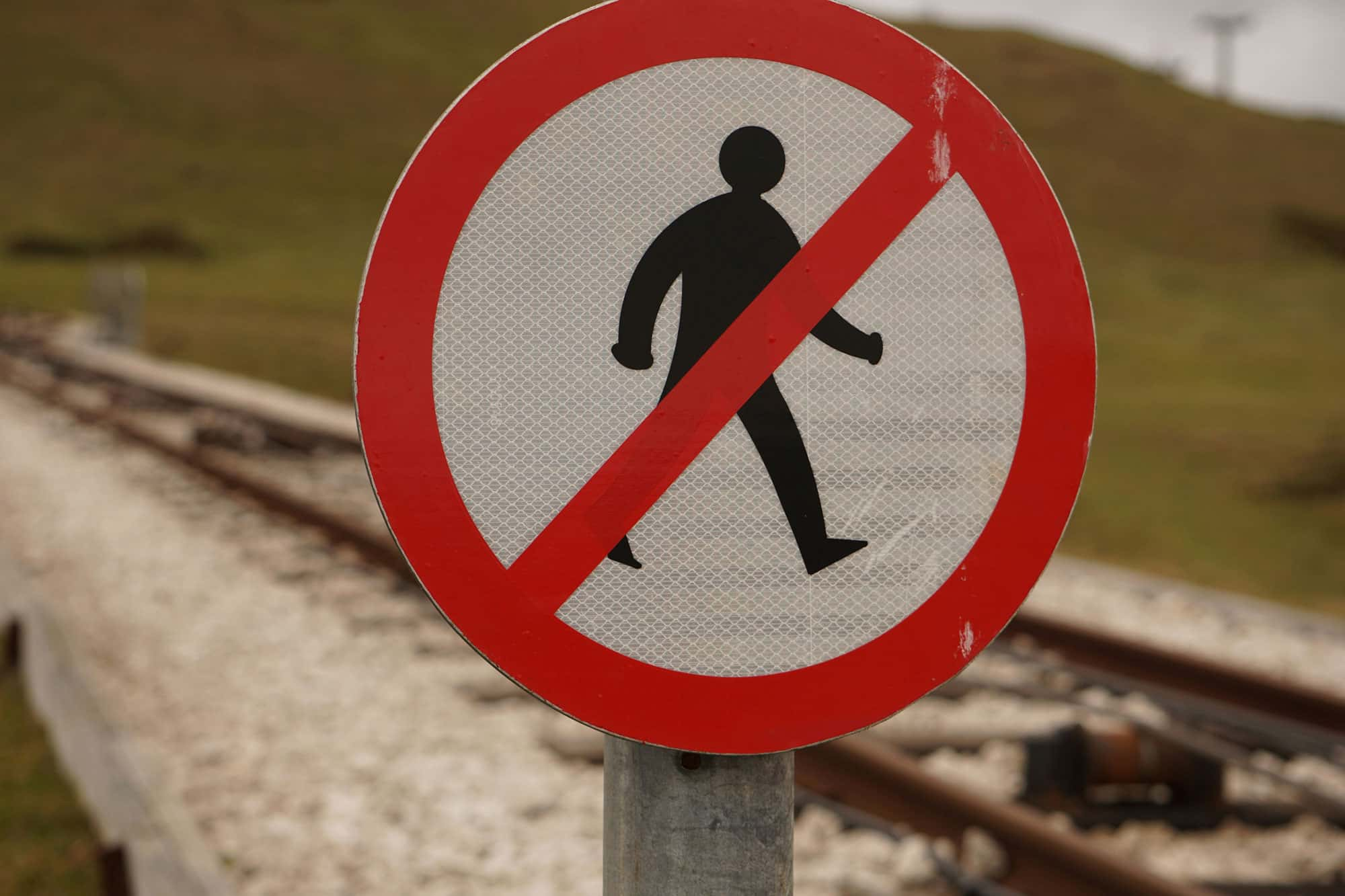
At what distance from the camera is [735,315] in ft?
4.25

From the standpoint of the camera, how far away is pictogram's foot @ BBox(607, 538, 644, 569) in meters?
1.29

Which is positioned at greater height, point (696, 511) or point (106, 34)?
point (106, 34)

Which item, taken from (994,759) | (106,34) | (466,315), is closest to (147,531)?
(994,759)

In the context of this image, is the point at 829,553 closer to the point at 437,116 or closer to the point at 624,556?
the point at 624,556

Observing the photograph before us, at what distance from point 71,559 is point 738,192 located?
7.18 metres

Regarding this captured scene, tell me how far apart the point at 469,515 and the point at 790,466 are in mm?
359

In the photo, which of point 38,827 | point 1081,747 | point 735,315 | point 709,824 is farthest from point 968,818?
point 38,827

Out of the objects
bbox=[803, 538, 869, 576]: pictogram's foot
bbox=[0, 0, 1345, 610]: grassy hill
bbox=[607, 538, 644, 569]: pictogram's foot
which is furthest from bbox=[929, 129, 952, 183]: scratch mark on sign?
bbox=[0, 0, 1345, 610]: grassy hill

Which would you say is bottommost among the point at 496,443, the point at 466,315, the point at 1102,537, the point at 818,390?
the point at 496,443

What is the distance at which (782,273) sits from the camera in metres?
1.31

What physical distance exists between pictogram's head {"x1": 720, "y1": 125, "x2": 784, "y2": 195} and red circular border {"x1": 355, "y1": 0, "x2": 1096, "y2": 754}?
0.09m

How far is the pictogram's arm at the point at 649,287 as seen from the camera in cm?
130

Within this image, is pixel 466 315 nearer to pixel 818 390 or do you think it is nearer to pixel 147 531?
pixel 818 390

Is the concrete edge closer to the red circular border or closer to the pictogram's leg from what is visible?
the red circular border
